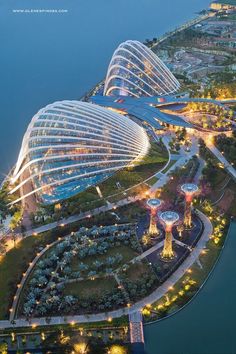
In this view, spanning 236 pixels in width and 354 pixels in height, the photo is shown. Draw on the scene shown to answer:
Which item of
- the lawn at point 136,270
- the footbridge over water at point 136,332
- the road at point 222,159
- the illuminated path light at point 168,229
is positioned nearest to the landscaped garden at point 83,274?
the lawn at point 136,270

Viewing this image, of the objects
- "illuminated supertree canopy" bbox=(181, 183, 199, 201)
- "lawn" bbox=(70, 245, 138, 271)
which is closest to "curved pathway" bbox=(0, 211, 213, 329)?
"lawn" bbox=(70, 245, 138, 271)

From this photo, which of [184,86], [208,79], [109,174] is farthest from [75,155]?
[208,79]

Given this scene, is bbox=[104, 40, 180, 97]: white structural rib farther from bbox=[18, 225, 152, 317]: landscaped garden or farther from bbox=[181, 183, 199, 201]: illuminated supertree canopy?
bbox=[18, 225, 152, 317]: landscaped garden

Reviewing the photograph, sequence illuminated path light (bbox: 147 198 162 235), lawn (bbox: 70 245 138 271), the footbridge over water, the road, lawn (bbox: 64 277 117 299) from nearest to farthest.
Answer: the footbridge over water, lawn (bbox: 64 277 117 299), lawn (bbox: 70 245 138 271), illuminated path light (bbox: 147 198 162 235), the road

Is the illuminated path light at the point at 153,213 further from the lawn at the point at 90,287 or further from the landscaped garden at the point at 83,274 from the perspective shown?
the lawn at the point at 90,287

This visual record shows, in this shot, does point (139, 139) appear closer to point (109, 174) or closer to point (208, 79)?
point (109, 174)
